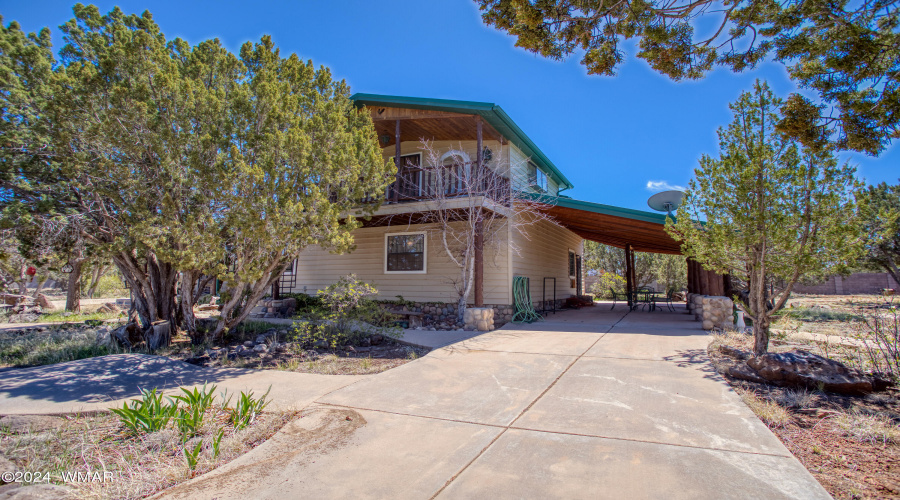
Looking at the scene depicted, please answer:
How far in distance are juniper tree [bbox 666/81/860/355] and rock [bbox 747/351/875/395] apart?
94cm

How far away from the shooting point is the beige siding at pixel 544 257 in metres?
11.6

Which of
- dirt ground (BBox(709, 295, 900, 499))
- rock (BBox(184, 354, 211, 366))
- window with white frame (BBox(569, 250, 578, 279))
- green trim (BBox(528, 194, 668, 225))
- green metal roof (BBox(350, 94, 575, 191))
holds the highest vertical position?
green metal roof (BBox(350, 94, 575, 191))

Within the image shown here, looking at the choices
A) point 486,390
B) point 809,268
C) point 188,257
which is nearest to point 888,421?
point 809,268

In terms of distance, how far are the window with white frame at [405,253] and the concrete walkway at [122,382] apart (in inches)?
244

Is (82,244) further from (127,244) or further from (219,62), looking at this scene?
(219,62)

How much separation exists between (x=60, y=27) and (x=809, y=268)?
1148 centimetres

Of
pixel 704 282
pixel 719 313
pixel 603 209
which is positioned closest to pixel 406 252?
pixel 603 209

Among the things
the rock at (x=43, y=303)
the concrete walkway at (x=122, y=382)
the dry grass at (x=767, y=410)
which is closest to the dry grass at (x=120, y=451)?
the concrete walkway at (x=122, y=382)

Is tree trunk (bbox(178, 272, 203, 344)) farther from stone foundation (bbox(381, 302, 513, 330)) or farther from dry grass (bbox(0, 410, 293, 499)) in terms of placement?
stone foundation (bbox(381, 302, 513, 330))

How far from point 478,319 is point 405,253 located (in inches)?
135

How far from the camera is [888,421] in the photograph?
10.8 ft

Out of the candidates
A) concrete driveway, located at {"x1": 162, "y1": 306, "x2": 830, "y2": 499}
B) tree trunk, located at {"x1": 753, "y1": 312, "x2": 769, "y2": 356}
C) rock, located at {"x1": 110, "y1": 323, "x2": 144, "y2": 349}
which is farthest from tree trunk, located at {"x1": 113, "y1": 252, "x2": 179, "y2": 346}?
tree trunk, located at {"x1": 753, "y1": 312, "x2": 769, "y2": 356}

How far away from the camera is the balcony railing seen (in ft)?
30.4

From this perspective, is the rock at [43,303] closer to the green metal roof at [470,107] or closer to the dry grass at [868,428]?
the green metal roof at [470,107]
